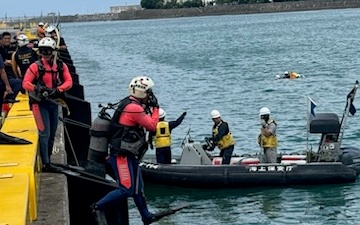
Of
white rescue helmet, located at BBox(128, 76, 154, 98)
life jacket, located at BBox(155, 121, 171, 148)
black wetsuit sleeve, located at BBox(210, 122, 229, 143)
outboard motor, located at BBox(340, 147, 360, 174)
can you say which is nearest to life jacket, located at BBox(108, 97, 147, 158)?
white rescue helmet, located at BBox(128, 76, 154, 98)

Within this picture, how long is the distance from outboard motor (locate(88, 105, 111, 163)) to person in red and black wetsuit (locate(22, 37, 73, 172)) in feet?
2.38

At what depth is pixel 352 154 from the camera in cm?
1988

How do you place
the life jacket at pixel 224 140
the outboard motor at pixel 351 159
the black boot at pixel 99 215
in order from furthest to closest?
the outboard motor at pixel 351 159, the life jacket at pixel 224 140, the black boot at pixel 99 215

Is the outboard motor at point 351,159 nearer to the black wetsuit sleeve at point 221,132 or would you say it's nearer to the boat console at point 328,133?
the boat console at point 328,133

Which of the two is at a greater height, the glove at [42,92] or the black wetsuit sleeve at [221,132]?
the glove at [42,92]

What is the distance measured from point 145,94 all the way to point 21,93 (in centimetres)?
703

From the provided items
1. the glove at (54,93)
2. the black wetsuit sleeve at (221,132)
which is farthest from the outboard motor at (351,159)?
the glove at (54,93)

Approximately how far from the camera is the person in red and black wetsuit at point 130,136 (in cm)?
1090

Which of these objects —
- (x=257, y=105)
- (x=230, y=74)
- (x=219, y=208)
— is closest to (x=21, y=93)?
(x=219, y=208)

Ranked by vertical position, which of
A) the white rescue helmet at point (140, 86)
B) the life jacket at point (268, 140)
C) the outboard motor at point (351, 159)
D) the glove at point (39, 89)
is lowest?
the outboard motor at point (351, 159)

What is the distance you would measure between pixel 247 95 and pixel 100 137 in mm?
31493

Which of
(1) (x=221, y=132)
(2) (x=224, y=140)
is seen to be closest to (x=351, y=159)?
(2) (x=224, y=140)

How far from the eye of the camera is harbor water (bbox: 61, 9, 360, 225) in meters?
17.9

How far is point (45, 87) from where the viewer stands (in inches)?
470
